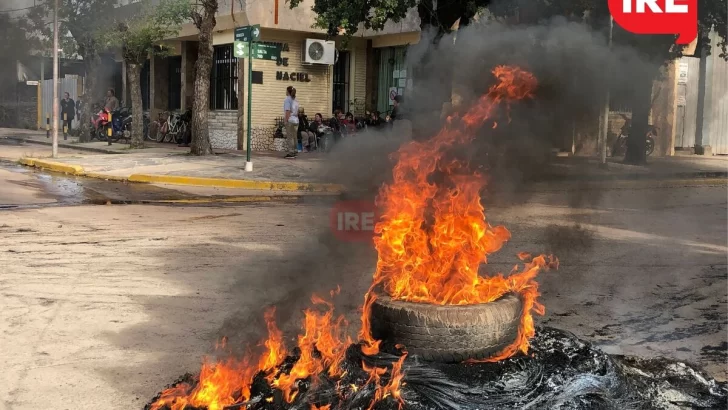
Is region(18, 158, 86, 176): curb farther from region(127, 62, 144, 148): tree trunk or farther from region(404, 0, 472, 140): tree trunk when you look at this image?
region(404, 0, 472, 140): tree trunk

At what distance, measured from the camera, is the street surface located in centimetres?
452

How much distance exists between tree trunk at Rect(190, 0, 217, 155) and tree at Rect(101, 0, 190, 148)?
2.34 m

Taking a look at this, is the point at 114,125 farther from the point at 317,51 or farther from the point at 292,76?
the point at 317,51

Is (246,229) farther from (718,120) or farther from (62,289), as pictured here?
(718,120)

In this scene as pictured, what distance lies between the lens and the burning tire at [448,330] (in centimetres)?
361

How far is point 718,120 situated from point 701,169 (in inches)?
298

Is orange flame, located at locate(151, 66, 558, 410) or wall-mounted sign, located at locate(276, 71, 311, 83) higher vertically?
wall-mounted sign, located at locate(276, 71, 311, 83)

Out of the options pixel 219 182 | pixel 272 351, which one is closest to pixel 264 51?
pixel 219 182

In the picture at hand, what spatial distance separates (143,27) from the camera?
70.4 feet

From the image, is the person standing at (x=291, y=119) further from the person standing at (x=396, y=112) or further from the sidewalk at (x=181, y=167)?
the person standing at (x=396, y=112)

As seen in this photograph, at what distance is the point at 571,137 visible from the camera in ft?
14.4

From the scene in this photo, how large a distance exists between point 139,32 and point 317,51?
17.0ft

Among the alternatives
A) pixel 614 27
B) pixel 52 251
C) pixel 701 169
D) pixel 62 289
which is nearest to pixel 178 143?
pixel 701 169

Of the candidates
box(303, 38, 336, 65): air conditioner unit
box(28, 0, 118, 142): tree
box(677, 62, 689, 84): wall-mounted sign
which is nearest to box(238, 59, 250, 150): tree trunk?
box(303, 38, 336, 65): air conditioner unit
